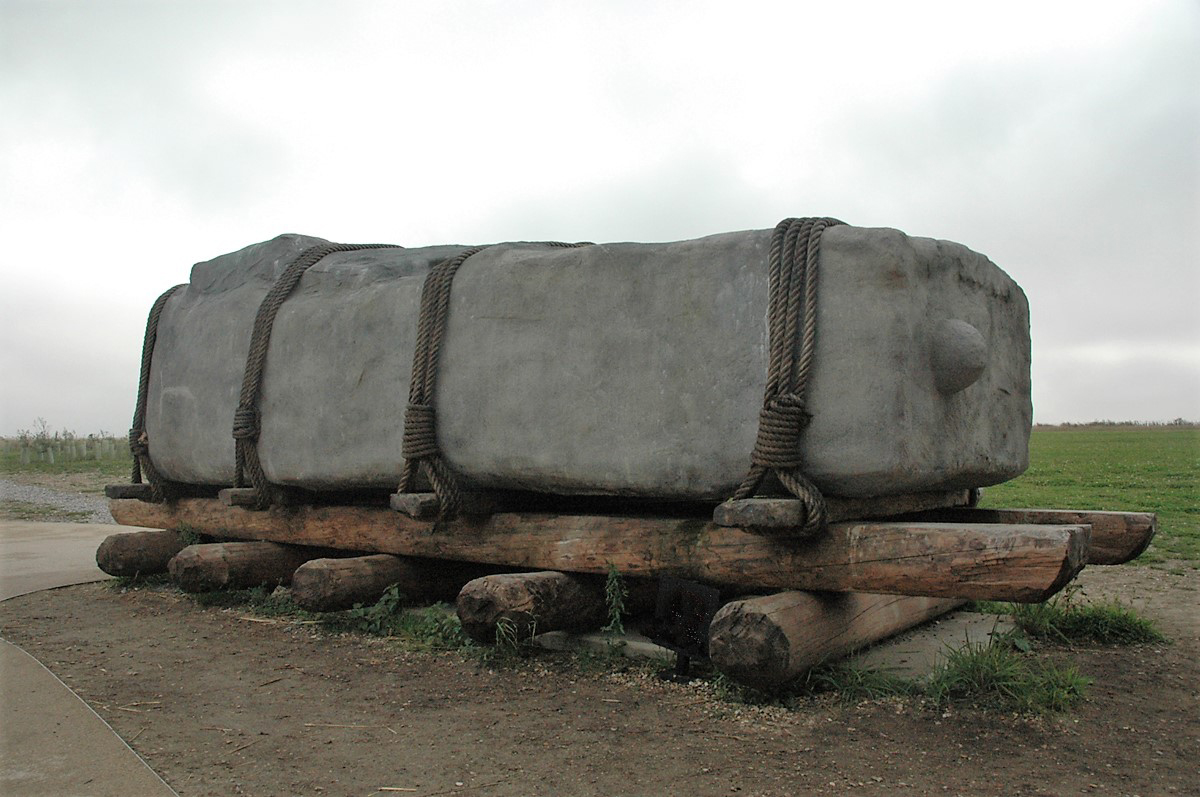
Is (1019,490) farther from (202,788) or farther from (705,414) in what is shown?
(202,788)

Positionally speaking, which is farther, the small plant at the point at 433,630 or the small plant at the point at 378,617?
the small plant at the point at 378,617

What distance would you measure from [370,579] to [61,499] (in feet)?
35.4

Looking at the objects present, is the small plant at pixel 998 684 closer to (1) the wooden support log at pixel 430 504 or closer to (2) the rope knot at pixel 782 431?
(2) the rope knot at pixel 782 431

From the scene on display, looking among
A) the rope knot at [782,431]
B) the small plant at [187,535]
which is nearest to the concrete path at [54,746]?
the small plant at [187,535]

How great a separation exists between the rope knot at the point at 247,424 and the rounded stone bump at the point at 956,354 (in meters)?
3.37

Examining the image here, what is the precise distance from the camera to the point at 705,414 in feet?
11.2

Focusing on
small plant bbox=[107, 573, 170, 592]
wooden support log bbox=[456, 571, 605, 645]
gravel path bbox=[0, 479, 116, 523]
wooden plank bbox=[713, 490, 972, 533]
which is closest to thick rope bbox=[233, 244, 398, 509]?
small plant bbox=[107, 573, 170, 592]

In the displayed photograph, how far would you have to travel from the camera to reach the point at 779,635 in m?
3.01

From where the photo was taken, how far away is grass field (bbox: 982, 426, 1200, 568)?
7441 mm

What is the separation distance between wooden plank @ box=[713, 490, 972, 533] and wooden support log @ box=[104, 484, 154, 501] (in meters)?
4.05

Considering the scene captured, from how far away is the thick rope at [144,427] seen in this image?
5.73m

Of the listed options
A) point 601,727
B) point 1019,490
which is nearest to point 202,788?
point 601,727

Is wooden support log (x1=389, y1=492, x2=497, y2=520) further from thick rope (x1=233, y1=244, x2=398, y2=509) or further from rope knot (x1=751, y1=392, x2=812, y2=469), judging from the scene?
rope knot (x1=751, y1=392, x2=812, y2=469)

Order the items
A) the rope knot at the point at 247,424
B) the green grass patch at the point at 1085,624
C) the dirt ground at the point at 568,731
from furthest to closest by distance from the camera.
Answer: the rope knot at the point at 247,424
the green grass patch at the point at 1085,624
the dirt ground at the point at 568,731
